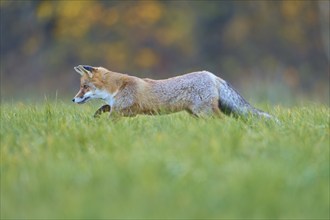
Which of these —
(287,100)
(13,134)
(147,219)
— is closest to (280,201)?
(147,219)

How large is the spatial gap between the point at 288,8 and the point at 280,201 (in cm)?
2645

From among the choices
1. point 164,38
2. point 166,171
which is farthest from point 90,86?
point 164,38

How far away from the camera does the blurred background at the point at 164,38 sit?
2873 cm

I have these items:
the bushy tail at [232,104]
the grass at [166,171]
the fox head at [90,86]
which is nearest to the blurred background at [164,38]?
the fox head at [90,86]

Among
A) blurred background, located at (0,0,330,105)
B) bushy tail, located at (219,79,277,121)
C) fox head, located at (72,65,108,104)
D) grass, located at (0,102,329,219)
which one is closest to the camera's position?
grass, located at (0,102,329,219)

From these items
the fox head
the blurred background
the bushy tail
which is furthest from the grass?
the blurred background

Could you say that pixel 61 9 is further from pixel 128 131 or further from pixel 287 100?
pixel 128 131

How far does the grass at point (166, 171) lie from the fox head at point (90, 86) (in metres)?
1.48

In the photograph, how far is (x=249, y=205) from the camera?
4.88 metres

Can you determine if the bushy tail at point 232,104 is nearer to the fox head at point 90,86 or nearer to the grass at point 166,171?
the grass at point 166,171

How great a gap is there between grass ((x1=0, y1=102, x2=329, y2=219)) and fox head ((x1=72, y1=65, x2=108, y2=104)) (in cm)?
148

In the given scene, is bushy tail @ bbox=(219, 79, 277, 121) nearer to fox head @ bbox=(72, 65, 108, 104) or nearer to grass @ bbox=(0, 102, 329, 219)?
grass @ bbox=(0, 102, 329, 219)

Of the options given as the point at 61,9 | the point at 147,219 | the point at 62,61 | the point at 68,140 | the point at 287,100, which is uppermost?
the point at 61,9

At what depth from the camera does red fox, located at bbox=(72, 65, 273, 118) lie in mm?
8703
